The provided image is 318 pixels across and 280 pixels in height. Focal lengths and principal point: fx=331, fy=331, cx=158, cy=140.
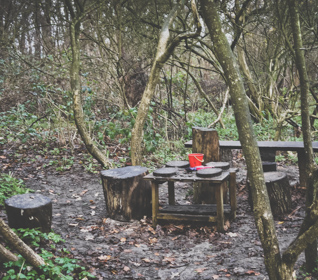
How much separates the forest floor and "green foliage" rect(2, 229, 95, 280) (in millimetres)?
184

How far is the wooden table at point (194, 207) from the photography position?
470cm

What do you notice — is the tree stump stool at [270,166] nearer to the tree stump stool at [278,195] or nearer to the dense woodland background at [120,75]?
the tree stump stool at [278,195]

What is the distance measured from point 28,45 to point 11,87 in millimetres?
2673

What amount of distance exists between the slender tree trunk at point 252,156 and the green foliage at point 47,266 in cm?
175

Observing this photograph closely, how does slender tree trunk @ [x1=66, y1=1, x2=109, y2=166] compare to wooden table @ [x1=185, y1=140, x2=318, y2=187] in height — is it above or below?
above

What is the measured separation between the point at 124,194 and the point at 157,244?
0.96 meters

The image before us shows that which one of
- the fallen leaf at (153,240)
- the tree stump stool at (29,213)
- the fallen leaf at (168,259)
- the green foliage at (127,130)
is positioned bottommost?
the fallen leaf at (168,259)

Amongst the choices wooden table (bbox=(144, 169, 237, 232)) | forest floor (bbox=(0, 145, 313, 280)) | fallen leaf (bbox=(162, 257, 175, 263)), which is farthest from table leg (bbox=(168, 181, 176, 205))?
fallen leaf (bbox=(162, 257, 175, 263))

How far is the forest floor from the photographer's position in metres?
3.64

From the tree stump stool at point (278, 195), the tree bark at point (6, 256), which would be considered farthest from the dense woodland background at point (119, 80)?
the tree bark at point (6, 256)

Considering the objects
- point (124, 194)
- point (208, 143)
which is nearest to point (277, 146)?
point (208, 143)

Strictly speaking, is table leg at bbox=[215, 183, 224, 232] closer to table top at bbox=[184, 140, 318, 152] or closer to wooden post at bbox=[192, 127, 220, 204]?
wooden post at bbox=[192, 127, 220, 204]

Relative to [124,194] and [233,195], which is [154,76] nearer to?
[124,194]

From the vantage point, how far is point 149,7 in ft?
30.0
